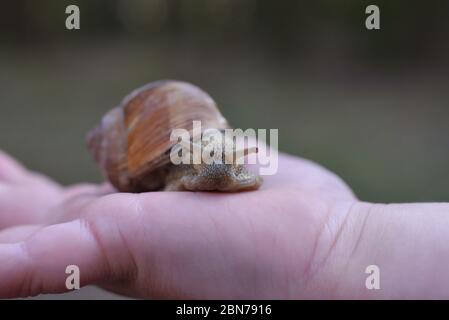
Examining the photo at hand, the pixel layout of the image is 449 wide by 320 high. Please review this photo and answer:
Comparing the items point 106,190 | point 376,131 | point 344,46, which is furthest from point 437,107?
point 106,190

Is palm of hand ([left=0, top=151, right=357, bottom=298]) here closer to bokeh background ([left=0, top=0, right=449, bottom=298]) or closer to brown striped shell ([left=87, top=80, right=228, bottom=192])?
brown striped shell ([left=87, top=80, right=228, bottom=192])

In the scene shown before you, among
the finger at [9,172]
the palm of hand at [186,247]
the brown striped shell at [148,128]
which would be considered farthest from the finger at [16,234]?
the finger at [9,172]

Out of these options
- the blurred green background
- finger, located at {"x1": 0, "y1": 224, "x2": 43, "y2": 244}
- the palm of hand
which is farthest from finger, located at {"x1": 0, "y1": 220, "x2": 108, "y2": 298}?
the blurred green background

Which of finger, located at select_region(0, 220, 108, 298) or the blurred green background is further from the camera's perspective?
the blurred green background

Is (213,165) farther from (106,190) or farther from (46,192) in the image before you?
(46,192)

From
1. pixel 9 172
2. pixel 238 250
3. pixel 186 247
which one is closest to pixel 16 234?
pixel 186 247

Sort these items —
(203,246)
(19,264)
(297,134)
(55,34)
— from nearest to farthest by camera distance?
1. (19,264)
2. (203,246)
3. (297,134)
4. (55,34)
